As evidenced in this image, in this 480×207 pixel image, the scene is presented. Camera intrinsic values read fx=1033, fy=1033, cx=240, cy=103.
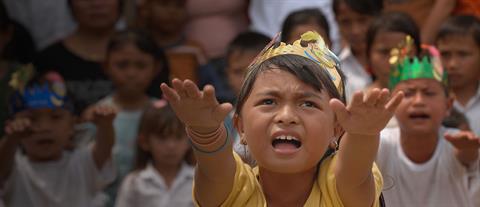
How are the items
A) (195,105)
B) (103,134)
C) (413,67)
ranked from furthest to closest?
(103,134) < (413,67) < (195,105)

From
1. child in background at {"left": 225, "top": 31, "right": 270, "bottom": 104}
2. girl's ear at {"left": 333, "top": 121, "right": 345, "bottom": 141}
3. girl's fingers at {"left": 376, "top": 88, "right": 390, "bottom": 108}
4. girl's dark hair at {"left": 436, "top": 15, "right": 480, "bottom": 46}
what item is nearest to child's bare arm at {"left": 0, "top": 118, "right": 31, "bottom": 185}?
child in background at {"left": 225, "top": 31, "right": 270, "bottom": 104}

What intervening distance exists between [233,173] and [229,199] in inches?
4.1

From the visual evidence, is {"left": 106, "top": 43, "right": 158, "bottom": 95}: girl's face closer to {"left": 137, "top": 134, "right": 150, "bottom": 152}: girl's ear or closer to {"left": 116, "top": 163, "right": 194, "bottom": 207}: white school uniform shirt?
{"left": 137, "top": 134, "right": 150, "bottom": 152}: girl's ear

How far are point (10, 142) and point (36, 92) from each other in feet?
1.28

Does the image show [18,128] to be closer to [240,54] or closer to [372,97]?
[240,54]

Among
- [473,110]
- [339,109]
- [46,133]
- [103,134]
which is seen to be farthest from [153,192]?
[339,109]

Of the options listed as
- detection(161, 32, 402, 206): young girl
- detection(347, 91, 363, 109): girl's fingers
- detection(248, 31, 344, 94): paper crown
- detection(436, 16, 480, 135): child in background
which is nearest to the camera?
detection(347, 91, 363, 109): girl's fingers

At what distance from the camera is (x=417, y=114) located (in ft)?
17.2

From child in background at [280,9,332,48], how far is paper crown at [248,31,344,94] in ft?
8.18

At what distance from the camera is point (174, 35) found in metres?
7.13

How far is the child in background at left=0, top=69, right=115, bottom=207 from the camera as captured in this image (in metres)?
6.02

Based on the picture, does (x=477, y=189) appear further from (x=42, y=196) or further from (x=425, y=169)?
(x=42, y=196)

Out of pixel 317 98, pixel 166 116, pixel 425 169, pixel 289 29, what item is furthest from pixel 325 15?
pixel 317 98

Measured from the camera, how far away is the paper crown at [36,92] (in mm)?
6066
